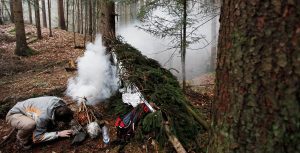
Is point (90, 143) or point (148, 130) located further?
point (90, 143)

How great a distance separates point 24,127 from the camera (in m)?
5.37

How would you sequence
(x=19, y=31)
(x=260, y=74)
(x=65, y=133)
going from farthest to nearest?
(x=19, y=31) → (x=65, y=133) → (x=260, y=74)

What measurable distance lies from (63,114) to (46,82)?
362 centimetres

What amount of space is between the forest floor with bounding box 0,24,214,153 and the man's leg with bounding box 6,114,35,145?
0.24m

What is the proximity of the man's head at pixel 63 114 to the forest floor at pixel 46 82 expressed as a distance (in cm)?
47

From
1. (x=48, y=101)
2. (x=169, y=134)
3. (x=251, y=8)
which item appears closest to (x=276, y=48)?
(x=251, y=8)

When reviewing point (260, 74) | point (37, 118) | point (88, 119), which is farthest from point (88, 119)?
point (260, 74)

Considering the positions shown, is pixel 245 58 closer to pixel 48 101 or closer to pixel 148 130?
pixel 148 130

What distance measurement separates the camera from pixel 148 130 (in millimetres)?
4773

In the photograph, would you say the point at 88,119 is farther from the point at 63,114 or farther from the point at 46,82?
the point at 46,82

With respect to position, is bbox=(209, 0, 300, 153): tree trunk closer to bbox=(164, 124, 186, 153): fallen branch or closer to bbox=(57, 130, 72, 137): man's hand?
bbox=(164, 124, 186, 153): fallen branch

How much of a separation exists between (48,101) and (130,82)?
169 centimetres

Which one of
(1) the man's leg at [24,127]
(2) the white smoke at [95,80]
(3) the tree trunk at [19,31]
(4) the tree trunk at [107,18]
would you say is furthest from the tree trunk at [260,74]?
(3) the tree trunk at [19,31]

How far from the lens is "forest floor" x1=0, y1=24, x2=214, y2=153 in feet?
17.2
